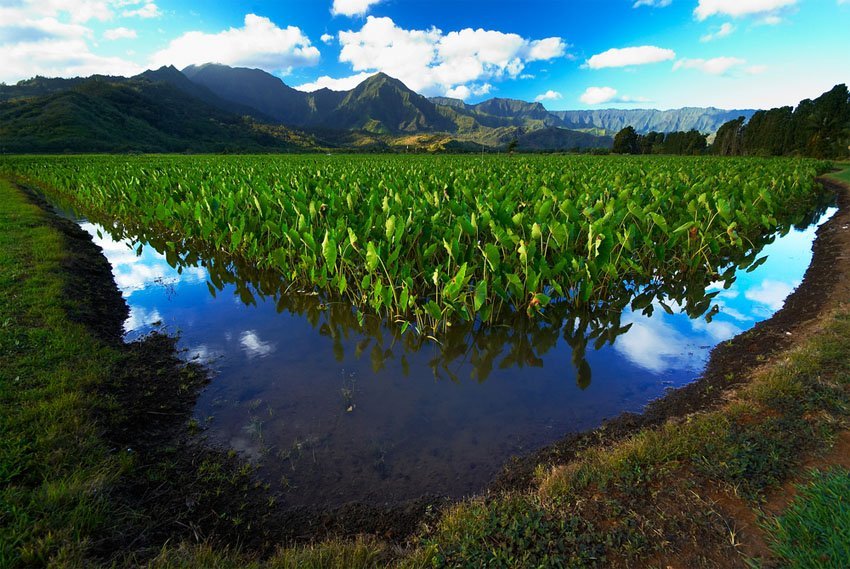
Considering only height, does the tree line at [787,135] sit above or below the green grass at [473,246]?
above

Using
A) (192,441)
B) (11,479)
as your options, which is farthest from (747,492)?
(11,479)


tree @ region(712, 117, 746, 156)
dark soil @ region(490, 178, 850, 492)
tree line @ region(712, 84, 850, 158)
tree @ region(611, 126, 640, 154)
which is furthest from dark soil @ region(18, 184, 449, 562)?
tree @ region(611, 126, 640, 154)

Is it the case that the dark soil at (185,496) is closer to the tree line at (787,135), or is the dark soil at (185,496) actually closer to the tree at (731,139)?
the tree line at (787,135)

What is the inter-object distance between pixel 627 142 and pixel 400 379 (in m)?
83.2

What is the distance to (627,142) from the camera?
74062mm

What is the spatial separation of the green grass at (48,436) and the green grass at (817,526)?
300cm

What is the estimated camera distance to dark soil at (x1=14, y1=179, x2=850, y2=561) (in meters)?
2.23

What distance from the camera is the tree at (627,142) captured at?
73.7 metres

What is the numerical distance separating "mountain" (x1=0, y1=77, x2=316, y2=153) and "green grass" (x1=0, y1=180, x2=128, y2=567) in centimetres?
7344

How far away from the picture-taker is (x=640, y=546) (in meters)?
1.89

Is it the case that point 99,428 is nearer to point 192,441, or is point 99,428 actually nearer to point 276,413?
point 192,441

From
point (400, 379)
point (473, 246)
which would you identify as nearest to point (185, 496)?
point (400, 379)

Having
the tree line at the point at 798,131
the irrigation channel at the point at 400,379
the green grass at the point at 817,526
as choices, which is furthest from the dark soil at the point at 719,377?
the tree line at the point at 798,131

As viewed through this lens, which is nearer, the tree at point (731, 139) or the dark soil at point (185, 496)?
the dark soil at point (185, 496)
